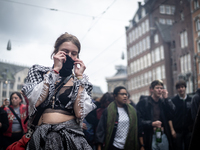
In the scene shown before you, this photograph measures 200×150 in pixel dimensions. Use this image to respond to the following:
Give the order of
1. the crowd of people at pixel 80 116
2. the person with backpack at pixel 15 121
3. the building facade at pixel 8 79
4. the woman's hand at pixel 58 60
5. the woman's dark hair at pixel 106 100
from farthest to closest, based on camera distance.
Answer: the building facade at pixel 8 79 → the woman's dark hair at pixel 106 100 → the person with backpack at pixel 15 121 → the woman's hand at pixel 58 60 → the crowd of people at pixel 80 116

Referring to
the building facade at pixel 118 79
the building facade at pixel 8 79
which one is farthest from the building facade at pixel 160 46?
the building facade at pixel 8 79

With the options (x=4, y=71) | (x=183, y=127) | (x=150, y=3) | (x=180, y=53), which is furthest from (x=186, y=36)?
(x=183, y=127)

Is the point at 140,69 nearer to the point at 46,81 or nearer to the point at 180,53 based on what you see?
the point at 180,53

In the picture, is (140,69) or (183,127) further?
(140,69)

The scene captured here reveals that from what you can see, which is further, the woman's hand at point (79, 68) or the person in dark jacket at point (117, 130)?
the person in dark jacket at point (117, 130)

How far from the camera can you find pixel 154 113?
21.1 ft

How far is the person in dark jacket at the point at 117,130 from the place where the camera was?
5516 millimetres

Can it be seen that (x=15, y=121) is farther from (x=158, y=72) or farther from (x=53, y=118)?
(x=158, y=72)

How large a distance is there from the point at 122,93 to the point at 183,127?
6.06 feet

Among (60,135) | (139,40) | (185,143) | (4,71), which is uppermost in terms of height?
(139,40)

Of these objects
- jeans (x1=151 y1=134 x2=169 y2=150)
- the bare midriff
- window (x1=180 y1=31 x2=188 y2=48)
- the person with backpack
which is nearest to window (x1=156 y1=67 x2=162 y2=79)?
window (x1=180 y1=31 x2=188 y2=48)

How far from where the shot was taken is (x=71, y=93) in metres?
2.48

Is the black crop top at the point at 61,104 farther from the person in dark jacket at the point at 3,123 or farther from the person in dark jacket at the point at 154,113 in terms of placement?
the person in dark jacket at the point at 3,123

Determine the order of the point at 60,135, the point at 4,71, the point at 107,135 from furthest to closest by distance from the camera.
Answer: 1. the point at 4,71
2. the point at 107,135
3. the point at 60,135
